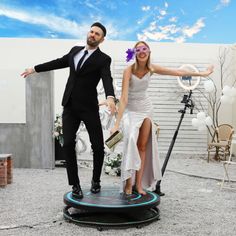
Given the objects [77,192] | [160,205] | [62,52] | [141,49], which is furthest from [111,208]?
[62,52]

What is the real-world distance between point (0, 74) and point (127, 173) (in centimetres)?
448

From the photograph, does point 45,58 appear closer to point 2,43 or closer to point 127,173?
point 2,43

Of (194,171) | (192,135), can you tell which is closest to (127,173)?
(194,171)

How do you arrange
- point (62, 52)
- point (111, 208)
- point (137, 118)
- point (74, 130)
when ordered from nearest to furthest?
1. point (111, 208)
2. point (74, 130)
3. point (137, 118)
4. point (62, 52)

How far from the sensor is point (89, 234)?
149 inches

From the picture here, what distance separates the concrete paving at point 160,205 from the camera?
3.91m

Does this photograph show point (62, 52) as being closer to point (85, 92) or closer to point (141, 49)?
point (141, 49)

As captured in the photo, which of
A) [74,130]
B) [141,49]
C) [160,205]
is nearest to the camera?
[74,130]

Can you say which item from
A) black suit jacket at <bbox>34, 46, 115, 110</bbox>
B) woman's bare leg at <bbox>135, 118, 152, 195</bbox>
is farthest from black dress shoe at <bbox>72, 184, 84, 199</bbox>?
black suit jacket at <bbox>34, 46, 115, 110</bbox>

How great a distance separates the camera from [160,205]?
4930 mm

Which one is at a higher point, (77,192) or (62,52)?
(62,52)

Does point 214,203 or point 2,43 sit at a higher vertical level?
point 2,43

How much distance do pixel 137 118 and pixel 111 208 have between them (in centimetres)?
106

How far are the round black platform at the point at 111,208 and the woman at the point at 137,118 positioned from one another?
Answer: 0.71 ft
